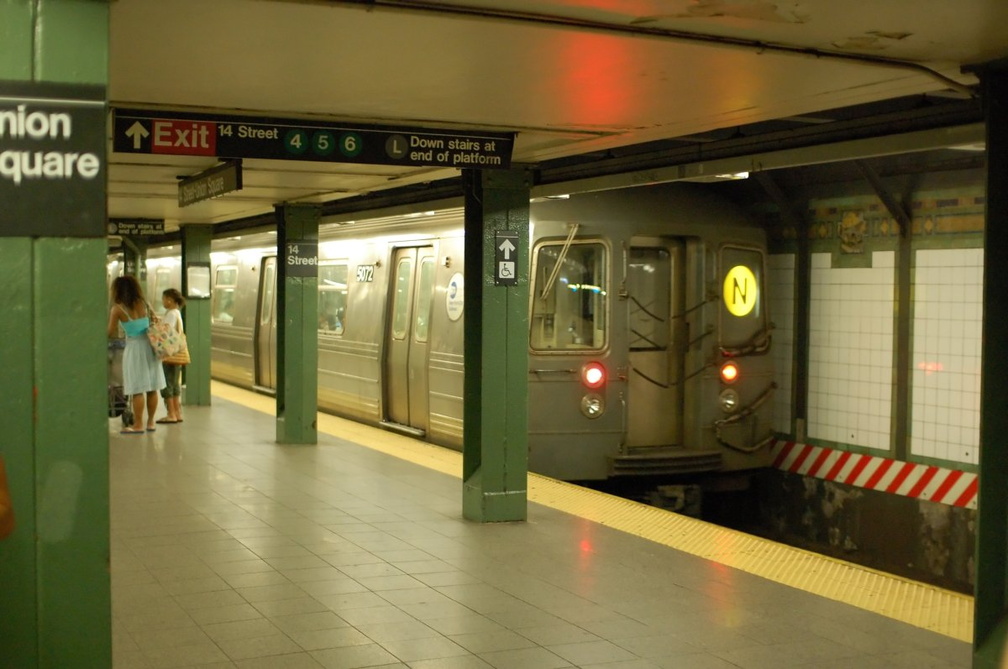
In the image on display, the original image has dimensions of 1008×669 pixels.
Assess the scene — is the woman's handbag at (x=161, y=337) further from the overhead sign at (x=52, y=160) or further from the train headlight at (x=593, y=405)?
the overhead sign at (x=52, y=160)

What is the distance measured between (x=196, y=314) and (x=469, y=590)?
1017 centimetres

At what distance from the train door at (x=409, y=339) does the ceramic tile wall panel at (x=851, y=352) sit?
12.6ft

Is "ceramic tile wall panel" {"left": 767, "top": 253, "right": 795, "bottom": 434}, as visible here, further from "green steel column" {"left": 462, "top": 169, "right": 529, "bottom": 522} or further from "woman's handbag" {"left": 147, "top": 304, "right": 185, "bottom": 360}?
"woman's handbag" {"left": 147, "top": 304, "right": 185, "bottom": 360}

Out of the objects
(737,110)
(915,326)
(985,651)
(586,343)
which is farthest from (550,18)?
(915,326)

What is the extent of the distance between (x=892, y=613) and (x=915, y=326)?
14.5 feet

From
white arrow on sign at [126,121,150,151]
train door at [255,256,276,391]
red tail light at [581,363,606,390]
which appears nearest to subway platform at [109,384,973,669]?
red tail light at [581,363,606,390]

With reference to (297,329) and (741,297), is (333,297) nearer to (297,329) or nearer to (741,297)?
(297,329)

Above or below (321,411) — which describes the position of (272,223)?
above

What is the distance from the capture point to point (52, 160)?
3271 millimetres

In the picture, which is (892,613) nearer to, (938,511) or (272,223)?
(938,511)

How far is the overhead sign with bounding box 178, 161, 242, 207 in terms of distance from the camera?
24.8 ft

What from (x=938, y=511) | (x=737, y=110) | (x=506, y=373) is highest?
(x=737, y=110)

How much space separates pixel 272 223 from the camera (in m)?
14.4

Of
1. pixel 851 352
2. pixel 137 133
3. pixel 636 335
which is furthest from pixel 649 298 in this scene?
pixel 137 133
